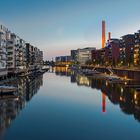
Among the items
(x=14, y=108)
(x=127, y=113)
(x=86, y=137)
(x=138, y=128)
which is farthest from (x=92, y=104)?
(x=86, y=137)

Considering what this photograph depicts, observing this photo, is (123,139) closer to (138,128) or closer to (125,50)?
(138,128)

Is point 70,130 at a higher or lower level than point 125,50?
lower

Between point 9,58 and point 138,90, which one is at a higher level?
point 9,58

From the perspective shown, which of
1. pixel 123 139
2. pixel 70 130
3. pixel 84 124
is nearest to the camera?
pixel 123 139

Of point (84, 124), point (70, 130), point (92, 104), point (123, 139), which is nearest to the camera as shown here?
point (123, 139)

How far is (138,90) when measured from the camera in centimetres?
7531

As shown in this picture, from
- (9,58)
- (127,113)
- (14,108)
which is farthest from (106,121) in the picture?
(9,58)

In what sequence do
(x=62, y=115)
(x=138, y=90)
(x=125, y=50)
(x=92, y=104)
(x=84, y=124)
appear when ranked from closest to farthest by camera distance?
(x=84, y=124) < (x=62, y=115) < (x=92, y=104) < (x=138, y=90) < (x=125, y=50)

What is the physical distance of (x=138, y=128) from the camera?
36531mm

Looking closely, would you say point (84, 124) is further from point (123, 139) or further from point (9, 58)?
point (9, 58)

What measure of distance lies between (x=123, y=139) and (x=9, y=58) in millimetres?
104928

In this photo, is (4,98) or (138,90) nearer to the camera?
(4,98)

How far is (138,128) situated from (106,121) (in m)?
5.61

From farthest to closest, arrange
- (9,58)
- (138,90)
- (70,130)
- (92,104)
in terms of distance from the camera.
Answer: (9,58) < (138,90) < (92,104) < (70,130)
